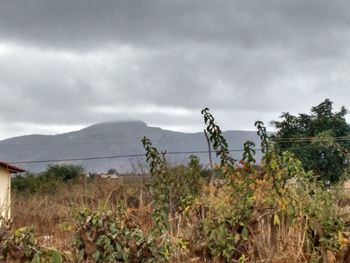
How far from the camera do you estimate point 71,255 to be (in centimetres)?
589

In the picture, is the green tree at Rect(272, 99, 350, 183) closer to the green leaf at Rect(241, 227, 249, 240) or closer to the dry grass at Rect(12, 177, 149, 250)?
the dry grass at Rect(12, 177, 149, 250)

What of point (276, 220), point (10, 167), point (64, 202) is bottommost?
point (64, 202)

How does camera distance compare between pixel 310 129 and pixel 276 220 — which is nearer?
pixel 276 220

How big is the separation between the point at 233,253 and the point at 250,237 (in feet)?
0.97

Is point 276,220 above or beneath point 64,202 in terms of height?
above

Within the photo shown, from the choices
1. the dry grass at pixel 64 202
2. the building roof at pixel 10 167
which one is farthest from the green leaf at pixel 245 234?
the building roof at pixel 10 167

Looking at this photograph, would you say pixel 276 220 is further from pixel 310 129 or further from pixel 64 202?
pixel 310 129

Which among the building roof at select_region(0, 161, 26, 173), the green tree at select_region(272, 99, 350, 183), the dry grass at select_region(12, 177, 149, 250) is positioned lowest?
the dry grass at select_region(12, 177, 149, 250)

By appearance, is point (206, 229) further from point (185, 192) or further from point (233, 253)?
point (185, 192)

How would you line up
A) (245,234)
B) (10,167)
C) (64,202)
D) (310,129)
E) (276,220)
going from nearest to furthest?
(245,234) < (276,220) < (64,202) < (10,167) < (310,129)

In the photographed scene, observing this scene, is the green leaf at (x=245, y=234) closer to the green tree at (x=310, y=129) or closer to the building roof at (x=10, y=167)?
the building roof at (x=10, y=167)

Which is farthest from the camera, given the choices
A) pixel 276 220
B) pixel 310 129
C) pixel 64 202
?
pixel 310 129

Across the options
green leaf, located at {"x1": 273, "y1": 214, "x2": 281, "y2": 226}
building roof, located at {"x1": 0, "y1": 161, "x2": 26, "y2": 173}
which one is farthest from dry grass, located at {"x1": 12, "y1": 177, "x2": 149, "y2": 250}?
green leaf, located at {"x1": 273, "y1": 214, "x2": 281, "y2": 226}

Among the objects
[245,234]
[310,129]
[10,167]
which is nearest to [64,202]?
[10,167]
